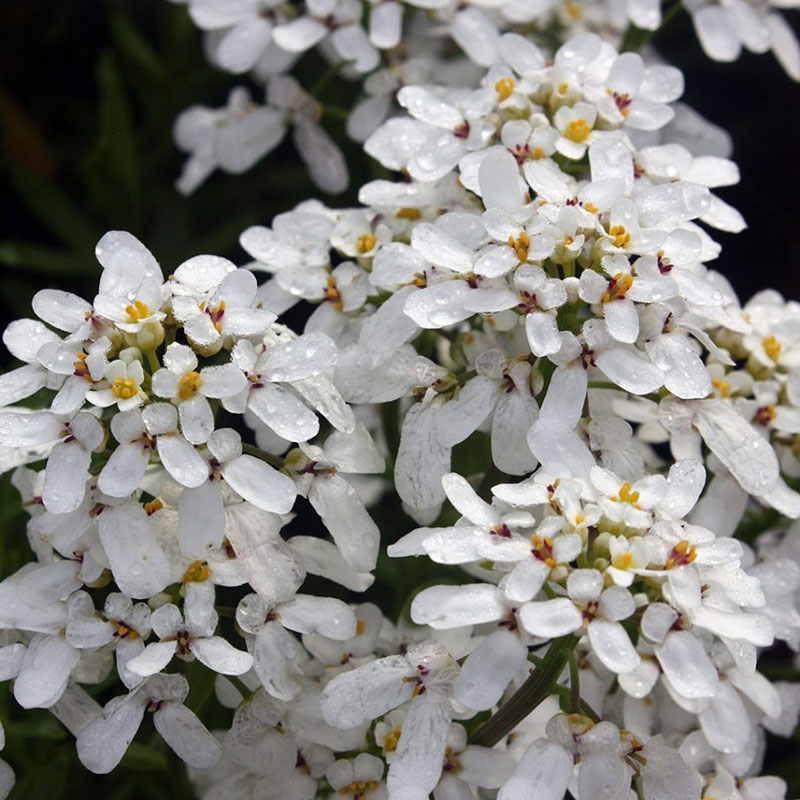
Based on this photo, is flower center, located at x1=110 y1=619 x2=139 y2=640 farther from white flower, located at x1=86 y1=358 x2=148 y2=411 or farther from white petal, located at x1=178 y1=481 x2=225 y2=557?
white flower, located at x1=86 y1=358 x2=148 y2=411

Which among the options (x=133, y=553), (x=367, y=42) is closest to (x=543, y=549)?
(x=133, y=553)

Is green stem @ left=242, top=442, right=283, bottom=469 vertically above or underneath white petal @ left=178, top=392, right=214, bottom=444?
underneath

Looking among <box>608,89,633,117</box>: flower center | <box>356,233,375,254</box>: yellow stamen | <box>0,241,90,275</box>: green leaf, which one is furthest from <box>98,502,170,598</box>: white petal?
<box>0,241,90,275</box>: green leaf

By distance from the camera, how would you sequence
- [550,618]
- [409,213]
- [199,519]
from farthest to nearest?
[409,213] < [199,519] < [550,618]

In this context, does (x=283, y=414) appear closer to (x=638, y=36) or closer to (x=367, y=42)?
(x=367, y=42)

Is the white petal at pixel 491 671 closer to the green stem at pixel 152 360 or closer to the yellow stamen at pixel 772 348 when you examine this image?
the green stem at pixel 152 360

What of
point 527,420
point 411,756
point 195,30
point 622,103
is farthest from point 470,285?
point 195,30
